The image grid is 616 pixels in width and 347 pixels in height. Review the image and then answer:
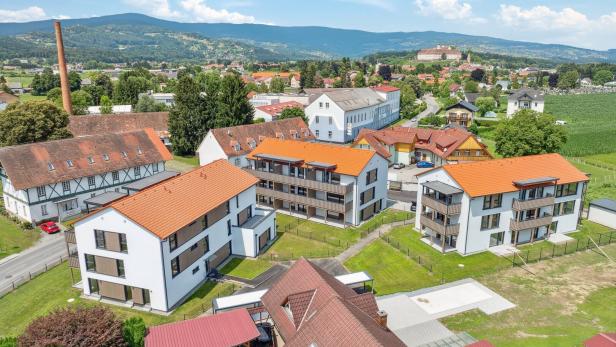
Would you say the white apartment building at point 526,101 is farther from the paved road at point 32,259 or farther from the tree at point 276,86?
the paved road at point 32,259

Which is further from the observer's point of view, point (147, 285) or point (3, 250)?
point (3, 250)

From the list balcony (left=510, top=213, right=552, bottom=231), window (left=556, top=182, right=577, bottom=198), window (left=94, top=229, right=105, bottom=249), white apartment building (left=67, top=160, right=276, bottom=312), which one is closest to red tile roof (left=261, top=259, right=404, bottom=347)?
white apartment building (left=67, top=160, right=276, bottom=312)

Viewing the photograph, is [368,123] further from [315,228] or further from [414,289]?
[414,289]

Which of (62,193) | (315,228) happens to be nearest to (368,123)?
(315,228)

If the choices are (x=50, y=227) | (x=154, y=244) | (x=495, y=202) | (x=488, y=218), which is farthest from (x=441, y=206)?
(x=50, y=227)

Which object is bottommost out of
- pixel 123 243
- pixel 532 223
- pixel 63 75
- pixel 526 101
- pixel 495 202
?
pixel 532 223

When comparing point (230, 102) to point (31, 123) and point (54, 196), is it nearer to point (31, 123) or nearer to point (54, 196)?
point (31, 123)

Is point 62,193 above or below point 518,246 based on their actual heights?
above

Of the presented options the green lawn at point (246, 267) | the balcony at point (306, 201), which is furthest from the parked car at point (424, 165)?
the green lawn at point (246, 267)
